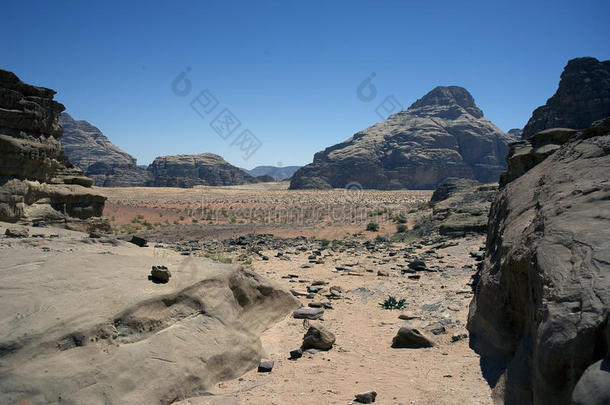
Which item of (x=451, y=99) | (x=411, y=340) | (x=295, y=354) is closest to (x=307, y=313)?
(x=295, y=354)

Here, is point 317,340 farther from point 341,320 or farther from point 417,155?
point 417,155

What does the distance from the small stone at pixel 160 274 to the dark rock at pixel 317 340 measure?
220 centimetres

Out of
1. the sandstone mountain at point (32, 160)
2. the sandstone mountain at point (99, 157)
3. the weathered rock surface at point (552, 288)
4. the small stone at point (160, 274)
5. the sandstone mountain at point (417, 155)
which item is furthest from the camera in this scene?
the sandstone mountain at point (99, 157)

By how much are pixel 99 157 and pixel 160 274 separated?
626 ft

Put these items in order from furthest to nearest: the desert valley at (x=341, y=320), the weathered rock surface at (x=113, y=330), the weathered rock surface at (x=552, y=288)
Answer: the weathered rock surface at (x=113, y=330), the desert valley at (x=341, y=320), the weathered rock surface at (x=552, y=288)

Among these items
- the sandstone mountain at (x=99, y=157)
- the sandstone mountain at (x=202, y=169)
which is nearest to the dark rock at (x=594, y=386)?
the sandstone mountain at (x=99, y=157)

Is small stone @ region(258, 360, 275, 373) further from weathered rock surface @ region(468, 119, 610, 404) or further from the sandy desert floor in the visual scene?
weathered rock surface @ region(468, 119, 610, 404)

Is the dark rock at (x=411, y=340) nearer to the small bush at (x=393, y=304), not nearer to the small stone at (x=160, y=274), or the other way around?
the small bush at (x=393, y=304)

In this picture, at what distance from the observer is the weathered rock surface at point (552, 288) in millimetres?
2406

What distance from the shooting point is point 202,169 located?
131625mm

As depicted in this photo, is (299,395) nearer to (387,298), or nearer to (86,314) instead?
(86,314)

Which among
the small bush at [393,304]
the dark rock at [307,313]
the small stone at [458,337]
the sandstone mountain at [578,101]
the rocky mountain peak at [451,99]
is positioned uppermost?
the rocky mountain peak at [451,99]

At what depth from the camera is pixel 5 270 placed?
4.36m

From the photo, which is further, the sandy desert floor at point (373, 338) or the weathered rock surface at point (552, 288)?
the sandy desert floor at point (373, 338)
